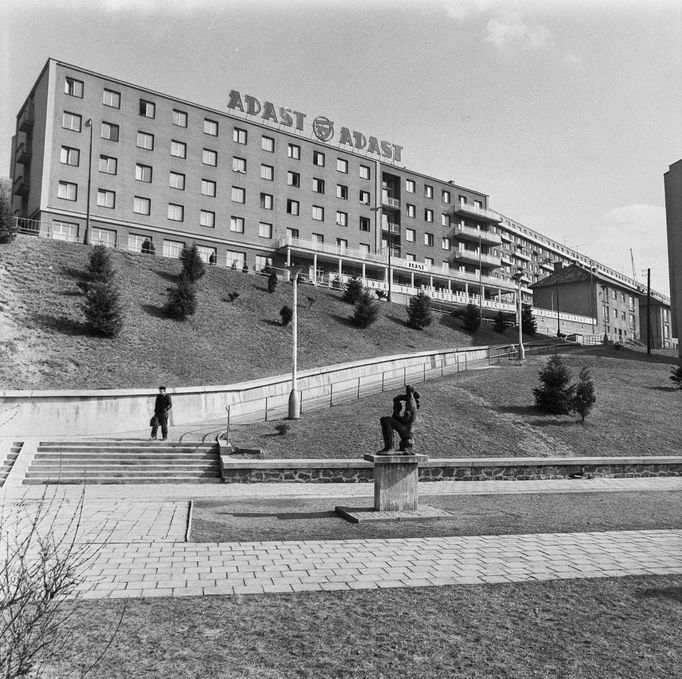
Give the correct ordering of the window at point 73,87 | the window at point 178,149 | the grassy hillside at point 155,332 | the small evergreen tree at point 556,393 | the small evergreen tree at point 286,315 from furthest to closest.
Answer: the window at point 178,149 → the window at point 73,87 → the small evergreen tree at point 286,315 → the grassy hillside at point 155,332 → the small evergreen tree at point 556,393

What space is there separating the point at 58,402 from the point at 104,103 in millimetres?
34769

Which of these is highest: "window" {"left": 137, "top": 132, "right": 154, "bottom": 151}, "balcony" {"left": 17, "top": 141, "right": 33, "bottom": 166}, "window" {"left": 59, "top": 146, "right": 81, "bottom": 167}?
"window" {"left": 137, "top": 132, "right": 154, "bottom": 151}

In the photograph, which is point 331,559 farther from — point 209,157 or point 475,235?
point 475,235

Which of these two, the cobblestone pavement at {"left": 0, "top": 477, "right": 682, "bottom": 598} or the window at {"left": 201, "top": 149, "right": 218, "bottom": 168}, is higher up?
the window at {"left": 201, "top": 149, "right": 218, "bottom": 168}

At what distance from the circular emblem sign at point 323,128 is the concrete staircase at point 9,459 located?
49013mm

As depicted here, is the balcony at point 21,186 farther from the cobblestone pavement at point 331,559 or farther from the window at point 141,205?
the cobblestone pavement at point 331,559

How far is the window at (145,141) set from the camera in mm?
48000

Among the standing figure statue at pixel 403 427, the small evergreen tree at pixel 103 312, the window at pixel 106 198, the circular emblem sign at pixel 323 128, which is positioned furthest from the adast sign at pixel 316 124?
the standing figure statue at pixel 403 427

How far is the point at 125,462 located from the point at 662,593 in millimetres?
13884

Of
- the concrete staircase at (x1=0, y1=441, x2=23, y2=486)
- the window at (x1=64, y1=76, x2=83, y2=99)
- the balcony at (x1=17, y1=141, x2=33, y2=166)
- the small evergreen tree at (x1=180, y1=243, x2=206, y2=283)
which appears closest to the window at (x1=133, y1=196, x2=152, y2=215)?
the window at (x1=64, y1=76, x2=83, y2=99)

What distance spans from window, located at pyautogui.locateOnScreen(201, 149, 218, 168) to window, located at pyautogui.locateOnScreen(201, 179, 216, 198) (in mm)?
1536

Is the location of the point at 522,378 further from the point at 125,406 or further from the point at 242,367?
the point at 125,406

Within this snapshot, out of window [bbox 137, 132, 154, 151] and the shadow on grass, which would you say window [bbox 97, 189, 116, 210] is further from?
the shadow on grass

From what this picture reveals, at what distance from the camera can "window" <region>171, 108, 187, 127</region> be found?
50384 mm
